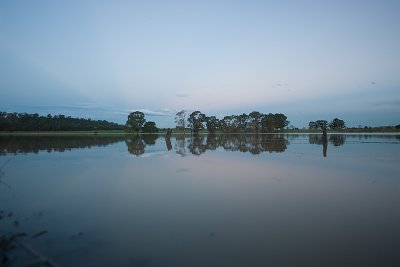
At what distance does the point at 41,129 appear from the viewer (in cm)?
11612

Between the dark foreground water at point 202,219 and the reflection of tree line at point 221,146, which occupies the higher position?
the reflection of tree line at point 221,146

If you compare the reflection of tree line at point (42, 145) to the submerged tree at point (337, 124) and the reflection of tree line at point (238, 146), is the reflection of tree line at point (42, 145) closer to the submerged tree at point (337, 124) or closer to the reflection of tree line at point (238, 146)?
the reflection of tree line at point (238, 146)

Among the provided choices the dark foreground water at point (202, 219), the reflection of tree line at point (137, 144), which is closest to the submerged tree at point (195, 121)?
the reflection of tree line at point (137, 144)

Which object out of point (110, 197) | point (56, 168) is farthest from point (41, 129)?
point (110, 197)

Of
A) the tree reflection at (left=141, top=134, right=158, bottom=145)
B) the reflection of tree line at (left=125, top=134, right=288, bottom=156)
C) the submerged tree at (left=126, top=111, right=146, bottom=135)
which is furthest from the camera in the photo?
the submerged tree at (left=126, top=111, right=146, bottom=135)

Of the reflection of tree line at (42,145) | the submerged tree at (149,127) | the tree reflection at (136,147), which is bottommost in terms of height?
the tree reflection at (136,147)

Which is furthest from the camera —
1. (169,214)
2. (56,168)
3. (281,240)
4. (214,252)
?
(56,168)

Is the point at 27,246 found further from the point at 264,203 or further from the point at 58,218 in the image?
the point at 264,203

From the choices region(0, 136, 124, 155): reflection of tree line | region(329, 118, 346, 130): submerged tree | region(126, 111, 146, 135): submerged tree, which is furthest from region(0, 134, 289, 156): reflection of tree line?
region(329, 118, 346, 130): submerged tree

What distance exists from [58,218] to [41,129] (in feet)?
400

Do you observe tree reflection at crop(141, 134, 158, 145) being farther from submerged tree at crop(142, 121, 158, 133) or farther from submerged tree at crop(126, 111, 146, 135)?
submerged tree at crop(142, 121, 158, 133)

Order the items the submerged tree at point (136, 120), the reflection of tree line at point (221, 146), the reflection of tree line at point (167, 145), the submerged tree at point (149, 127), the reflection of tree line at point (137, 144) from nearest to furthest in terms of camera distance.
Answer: the reflection of tree line at point (137, 144) < the reflection of tree line at point (221, 146) < the reflection of tree line at point (167, 145) < the submerged tree at point (136, 120) < the submerged tree at point (149, 127)

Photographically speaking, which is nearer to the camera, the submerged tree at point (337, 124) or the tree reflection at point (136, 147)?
the tree reflection at point (136, 147)

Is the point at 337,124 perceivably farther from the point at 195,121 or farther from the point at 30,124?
the point at 30,124
